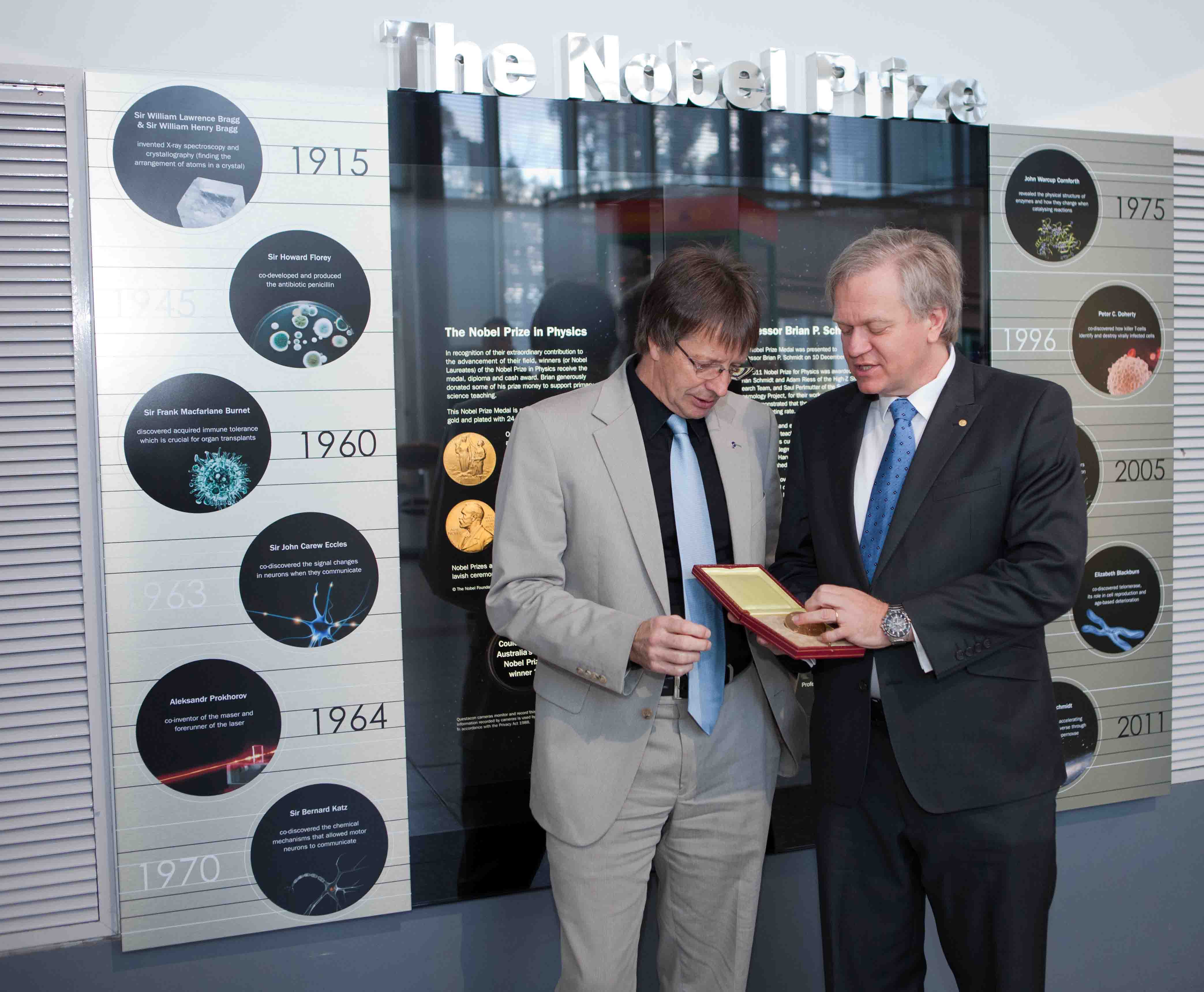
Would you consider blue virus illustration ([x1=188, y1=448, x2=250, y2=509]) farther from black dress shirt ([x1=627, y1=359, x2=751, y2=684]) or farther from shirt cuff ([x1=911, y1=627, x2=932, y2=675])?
shirt cuff ([x1=911, y1=627, x2=932, y2=675])

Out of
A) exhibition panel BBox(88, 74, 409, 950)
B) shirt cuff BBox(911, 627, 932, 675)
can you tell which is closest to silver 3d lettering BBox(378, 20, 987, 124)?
exhibition panel BBox(88, 74, 409, 950)

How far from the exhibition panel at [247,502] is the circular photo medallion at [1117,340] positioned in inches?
93.5

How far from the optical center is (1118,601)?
3547 mm

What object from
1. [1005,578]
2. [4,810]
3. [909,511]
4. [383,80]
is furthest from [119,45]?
[1005,578]

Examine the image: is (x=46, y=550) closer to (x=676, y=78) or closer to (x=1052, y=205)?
(x=676, y=78)

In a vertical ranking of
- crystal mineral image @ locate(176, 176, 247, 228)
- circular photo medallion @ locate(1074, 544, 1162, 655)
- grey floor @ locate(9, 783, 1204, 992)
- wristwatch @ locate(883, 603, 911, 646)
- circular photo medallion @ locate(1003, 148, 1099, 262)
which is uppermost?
circular photo medallion @ locate(1003, 148, 1099, 262)

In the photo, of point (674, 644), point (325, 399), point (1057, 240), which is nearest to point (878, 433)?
point (674, 644)

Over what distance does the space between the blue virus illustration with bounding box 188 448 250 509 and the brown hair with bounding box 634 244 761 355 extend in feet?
3.81

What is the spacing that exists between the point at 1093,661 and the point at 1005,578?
5.86 ft

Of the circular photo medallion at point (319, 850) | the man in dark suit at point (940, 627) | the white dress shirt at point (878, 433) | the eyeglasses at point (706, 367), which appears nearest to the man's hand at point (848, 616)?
the man in dark suit at point (940, 627)

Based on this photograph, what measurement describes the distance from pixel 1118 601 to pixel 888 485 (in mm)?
1837

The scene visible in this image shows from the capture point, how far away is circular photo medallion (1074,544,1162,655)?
138 inches

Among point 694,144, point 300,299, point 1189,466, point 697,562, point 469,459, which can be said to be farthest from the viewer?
point 1189,466

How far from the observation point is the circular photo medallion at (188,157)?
2551 millimetres
